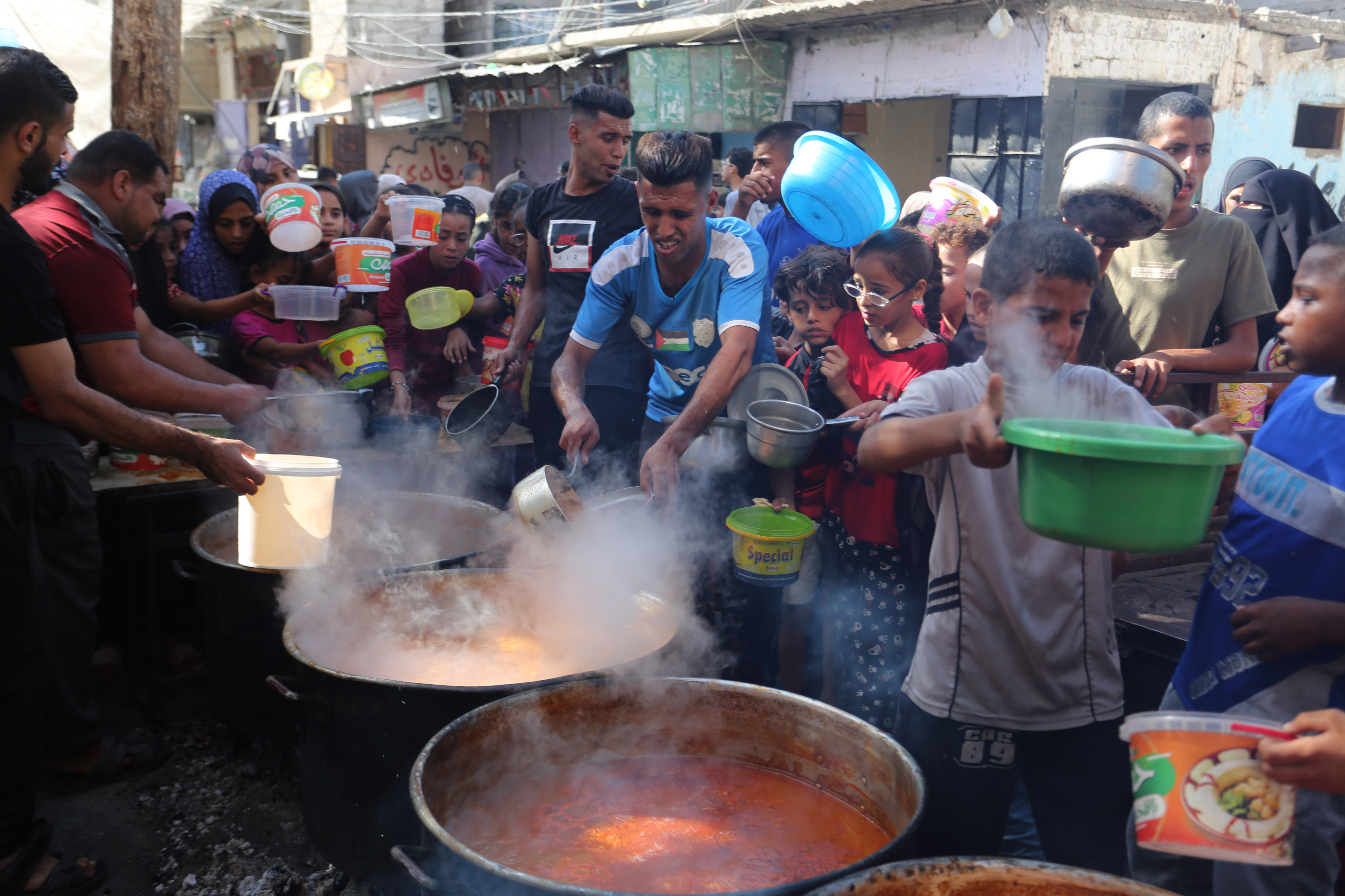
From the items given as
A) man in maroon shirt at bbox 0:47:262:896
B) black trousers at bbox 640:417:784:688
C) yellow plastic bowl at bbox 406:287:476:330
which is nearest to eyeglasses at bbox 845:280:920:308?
black trousers at bbox 640:417:784:688

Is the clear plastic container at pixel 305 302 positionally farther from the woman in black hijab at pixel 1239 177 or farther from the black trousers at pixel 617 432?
the woman in black hijab at pixel 1239 177

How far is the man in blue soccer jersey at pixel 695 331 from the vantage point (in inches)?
119

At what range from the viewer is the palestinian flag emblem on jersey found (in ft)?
10.8

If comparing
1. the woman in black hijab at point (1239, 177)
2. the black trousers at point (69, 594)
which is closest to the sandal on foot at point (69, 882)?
the black trousers at point (69, 594)

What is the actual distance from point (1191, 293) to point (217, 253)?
4.75 m

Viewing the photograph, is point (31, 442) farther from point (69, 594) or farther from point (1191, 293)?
point (1191, 293)

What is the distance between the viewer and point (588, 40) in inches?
514

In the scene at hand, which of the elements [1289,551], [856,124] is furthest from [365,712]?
[856,124]

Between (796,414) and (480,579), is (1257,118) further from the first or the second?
(480,579)

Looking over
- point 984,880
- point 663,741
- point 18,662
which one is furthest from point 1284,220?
point 18,662

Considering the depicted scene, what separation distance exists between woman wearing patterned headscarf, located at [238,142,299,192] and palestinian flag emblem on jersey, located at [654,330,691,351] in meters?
3.66

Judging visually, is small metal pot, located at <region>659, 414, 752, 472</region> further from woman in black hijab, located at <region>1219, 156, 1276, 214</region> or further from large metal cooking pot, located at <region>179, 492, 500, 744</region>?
woman in black hijab, located at <region>1219, 156, 1276, 214</region>

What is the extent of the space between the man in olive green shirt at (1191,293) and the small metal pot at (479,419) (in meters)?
2.55

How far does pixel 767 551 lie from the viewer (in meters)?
2.83
